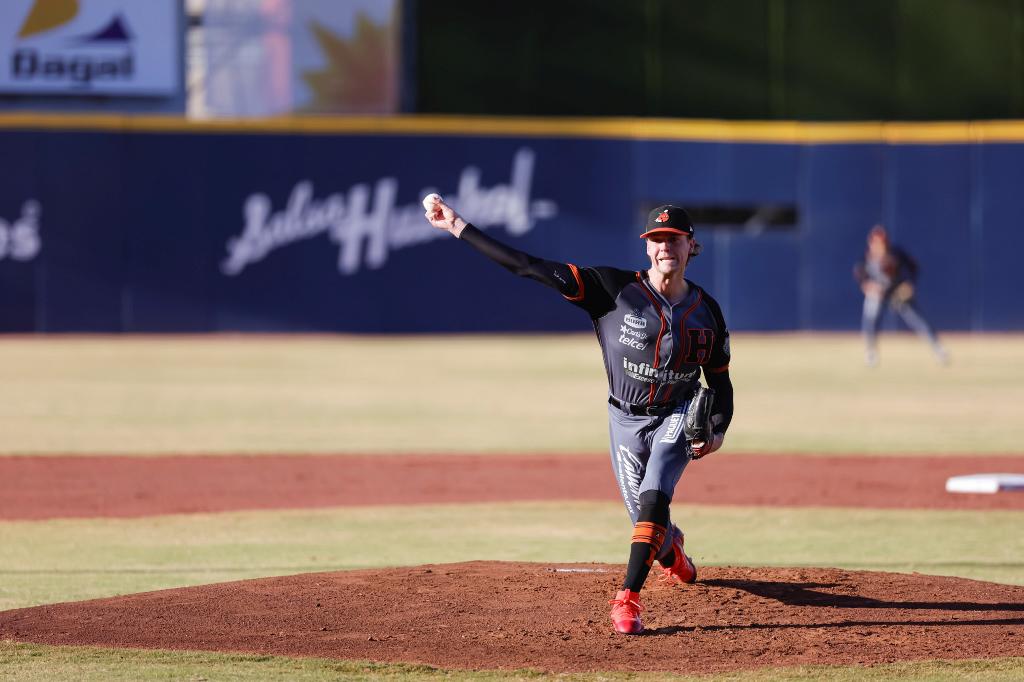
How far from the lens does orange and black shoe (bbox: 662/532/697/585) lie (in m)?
7.13

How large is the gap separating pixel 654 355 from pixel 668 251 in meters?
0.47

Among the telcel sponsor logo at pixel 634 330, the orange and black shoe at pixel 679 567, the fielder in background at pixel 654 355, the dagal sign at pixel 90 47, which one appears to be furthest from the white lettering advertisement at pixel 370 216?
the telcel sponsor logo at pixel 634 330

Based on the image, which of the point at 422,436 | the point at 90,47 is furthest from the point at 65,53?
the point at 422,436

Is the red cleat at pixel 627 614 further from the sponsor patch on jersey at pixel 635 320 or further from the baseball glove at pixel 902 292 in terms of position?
the baseball glove at pixel 902 292

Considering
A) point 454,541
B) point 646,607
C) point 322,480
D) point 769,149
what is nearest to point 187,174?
point 769,149

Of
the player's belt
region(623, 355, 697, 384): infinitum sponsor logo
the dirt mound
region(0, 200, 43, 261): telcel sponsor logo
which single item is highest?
region(0, 200, 43, 261): telcel sponsor logo

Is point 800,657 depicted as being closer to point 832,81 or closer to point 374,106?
point 374,106

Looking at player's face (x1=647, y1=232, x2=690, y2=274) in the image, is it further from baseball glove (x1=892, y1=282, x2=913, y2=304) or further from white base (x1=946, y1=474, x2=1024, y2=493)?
baseball glove (x1=892, y1=282, x2=913, y2=304)

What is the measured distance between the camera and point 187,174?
28078 mm

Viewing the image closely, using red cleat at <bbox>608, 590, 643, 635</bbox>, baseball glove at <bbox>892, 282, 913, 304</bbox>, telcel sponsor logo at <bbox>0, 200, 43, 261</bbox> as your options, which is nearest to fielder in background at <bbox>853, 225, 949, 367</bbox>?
baseball glove at <bbox>892, 282, 913, 304</bbox>

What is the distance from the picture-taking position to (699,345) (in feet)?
21.9

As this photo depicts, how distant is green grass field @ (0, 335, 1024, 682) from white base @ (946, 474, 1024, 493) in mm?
734

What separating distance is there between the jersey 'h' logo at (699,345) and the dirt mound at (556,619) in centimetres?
118

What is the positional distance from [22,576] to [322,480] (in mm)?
4425
